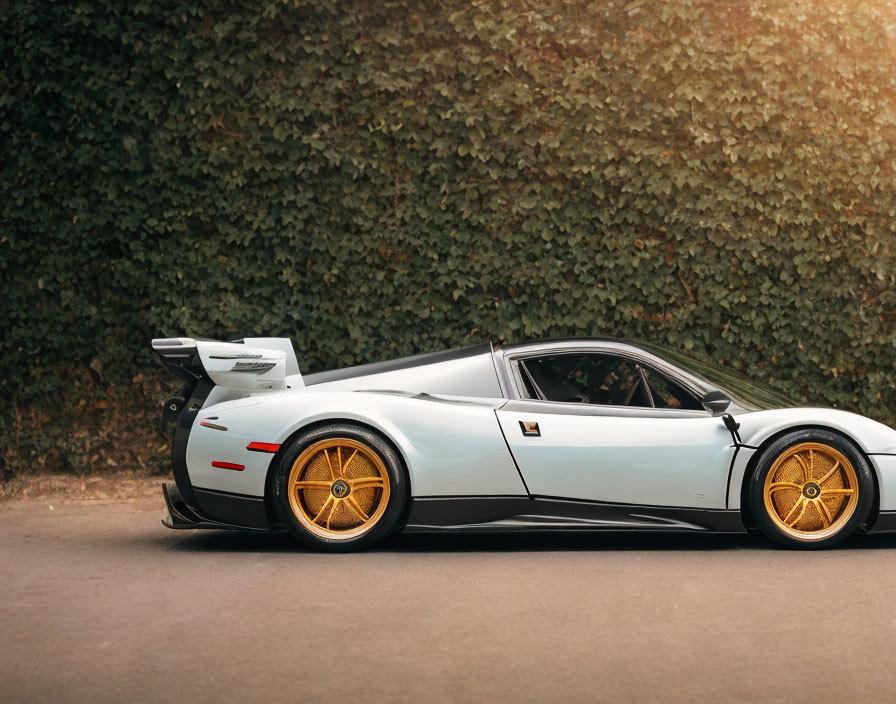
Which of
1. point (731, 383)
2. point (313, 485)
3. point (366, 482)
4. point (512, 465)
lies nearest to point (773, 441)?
point (731, 383)

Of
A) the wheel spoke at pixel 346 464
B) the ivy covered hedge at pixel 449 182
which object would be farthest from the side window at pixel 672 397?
the ivy covered hedge at pixel 449 182

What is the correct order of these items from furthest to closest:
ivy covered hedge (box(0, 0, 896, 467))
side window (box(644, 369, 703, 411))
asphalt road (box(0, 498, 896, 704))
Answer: ivy covered hedge (box(0, 0, 896, 467)) → side window (box(644, 369, 703, 411)) → asphalt road (box(0, 498, 896, 704))

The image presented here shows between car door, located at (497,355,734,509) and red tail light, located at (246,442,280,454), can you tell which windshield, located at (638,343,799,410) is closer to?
car door, located at (497,355,734,509)

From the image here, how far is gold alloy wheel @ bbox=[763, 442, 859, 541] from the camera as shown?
6664 mm

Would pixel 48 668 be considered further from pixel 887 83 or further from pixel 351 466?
pixel 887 83

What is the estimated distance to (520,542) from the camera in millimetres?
7105

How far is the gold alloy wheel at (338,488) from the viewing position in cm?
666

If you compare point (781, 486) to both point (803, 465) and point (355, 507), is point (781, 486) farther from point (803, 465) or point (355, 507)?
point (355, 507)

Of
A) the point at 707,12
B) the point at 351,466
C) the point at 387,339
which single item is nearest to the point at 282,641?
the point at 351,466

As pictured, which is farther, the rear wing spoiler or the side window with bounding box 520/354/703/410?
the side window with bounding box 520/354/703/410

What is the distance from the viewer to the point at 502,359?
6949 mm

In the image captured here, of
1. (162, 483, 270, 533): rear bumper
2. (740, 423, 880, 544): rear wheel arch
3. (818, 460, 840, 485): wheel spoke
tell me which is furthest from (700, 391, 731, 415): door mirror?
(162, 483, 270, 533): rear bumper

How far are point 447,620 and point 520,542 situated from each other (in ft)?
6.63

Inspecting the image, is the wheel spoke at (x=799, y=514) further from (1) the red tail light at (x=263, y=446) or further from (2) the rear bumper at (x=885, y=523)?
(1) the red tail light at (x=263, y=446)
